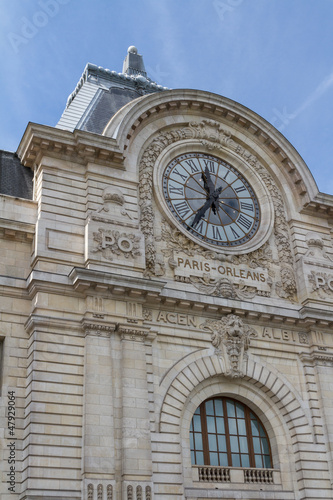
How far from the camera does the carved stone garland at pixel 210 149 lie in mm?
22328

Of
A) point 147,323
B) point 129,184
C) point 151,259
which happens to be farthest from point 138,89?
point 147,323

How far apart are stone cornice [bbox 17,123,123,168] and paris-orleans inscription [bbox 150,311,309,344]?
18.2 feet

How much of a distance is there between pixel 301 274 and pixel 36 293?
32.3ft

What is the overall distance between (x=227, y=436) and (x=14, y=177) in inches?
435

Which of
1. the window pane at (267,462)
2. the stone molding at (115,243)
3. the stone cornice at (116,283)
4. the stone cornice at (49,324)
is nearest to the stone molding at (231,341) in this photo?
the stone cornice at (116,283)

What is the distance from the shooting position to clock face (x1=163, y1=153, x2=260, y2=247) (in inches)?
942

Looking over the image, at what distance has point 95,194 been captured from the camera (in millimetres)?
22000

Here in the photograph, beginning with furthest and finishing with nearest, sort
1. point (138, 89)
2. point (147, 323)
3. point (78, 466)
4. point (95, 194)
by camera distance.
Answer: point (138, 89) < point (95, 194) < point (147, 323) < point (78, 466)

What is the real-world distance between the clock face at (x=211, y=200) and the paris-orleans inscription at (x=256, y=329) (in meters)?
3.36

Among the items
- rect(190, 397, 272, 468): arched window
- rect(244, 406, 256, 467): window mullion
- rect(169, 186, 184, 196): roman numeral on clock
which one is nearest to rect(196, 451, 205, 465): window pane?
rect(190, 397, 272, 468): arched window

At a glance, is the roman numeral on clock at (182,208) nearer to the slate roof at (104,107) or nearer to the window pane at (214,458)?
the slate roof at (104,107)

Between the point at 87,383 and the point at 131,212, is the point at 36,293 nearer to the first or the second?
the point at 87,383

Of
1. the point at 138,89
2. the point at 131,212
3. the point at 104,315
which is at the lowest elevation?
the point at 104,315

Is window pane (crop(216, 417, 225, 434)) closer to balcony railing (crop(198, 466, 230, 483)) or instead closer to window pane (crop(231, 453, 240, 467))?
window pane (crop(231, 453, 240, 467))
